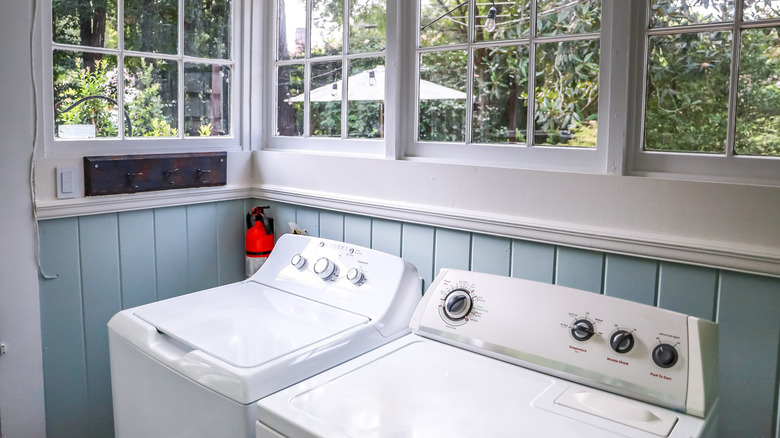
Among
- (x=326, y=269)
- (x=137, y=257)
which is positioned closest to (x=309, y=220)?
(x=326, y=269)

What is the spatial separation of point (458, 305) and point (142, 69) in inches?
54.7

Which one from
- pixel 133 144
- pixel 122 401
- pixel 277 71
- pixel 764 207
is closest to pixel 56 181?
pixel 133 144

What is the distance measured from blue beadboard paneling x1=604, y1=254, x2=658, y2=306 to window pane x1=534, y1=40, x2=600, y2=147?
327 mm

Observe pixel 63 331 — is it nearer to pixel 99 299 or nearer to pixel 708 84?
pixel 99 299

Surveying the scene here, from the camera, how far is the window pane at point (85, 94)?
1.94 meters

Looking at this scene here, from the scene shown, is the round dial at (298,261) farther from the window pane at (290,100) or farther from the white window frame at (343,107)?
the window pane at (290,100)

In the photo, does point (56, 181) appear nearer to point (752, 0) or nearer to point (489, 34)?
point (489, 34)

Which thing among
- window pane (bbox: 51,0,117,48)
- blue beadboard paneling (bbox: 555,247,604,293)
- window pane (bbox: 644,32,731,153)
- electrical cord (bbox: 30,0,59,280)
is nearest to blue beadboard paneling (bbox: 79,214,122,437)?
electrical cord (bbox: 30,0,59,280)

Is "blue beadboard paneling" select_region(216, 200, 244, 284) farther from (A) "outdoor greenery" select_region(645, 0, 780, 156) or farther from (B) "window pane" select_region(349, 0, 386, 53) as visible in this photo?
(A) "outdoor greenery" select_region(645, 0, 780, 156)

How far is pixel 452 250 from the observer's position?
1832 mm

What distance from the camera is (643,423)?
115cm

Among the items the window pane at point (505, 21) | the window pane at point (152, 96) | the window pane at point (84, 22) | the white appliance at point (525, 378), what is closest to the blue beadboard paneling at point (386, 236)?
the white appliance at point (525, 378)

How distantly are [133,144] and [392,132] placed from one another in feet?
2.92

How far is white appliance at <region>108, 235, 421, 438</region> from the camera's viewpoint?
1.34 meters
